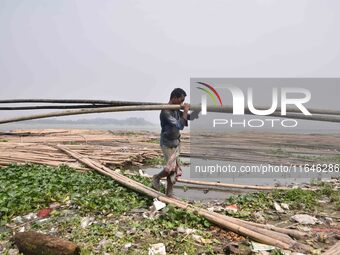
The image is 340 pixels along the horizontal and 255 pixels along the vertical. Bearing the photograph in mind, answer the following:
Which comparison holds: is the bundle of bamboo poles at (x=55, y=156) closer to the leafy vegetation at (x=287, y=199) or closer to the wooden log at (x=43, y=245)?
the leafy vegetation at (x=287, y=199)

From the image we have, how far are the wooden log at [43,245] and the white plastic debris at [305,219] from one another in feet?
10.7

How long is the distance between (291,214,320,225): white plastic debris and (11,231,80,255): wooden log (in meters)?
3.26

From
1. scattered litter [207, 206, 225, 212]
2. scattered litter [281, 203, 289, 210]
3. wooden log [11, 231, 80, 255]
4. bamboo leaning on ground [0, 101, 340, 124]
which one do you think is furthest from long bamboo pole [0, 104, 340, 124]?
scattered litter [281, 203, 289, 210]

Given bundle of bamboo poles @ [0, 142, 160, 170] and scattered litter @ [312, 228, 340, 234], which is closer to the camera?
scattered litter @ [312, 228, 340, 234]

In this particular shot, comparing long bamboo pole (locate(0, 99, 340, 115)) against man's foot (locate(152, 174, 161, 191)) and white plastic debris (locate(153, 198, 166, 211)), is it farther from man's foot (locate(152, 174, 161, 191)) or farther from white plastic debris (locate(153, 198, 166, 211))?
man's foot (locate(152, 174, 161, 191))

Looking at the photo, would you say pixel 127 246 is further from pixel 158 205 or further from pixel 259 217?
pixel 259 217

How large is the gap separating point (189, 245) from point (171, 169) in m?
1.70

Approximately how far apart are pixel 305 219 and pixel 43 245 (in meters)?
3.73

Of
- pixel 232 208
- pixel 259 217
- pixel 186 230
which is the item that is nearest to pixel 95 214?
pixel 186 230

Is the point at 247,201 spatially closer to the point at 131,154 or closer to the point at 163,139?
the point at 163,139

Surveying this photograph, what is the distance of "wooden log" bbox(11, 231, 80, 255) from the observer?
3.83m

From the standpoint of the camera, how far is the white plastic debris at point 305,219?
16.8ft

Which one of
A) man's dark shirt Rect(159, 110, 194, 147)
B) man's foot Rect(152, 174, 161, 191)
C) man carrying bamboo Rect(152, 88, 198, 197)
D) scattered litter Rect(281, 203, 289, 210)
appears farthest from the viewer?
man's foot Rect(152, 174, 161, 191)

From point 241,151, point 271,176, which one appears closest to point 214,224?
point 271,176
